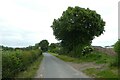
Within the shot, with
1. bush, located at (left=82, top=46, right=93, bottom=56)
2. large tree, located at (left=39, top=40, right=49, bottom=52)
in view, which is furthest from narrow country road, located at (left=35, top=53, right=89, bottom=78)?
large tree, located at (left=39, top=40, right=49, bottom=52)

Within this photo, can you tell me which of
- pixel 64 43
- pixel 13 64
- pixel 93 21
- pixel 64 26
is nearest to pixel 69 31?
pixel 64 26

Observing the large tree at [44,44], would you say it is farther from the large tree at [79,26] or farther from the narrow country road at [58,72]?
the narrow country road at [58,72]

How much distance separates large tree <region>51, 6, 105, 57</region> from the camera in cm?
5184

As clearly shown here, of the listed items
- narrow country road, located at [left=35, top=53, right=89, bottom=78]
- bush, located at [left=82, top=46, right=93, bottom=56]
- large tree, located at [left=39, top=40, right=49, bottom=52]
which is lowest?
narrow country road, located at [left=35, top=53, right=89, bottom=78]

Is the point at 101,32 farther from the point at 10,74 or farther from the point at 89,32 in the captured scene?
the point at 10,74

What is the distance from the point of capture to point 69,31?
171ft

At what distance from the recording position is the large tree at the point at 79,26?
51844 millimetres

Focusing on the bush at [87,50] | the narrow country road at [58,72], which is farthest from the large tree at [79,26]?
the narrow country road at [58,72]

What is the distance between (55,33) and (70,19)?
8.82m

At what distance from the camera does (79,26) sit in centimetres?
5109

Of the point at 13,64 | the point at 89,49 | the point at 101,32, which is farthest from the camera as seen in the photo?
the point at 101,32

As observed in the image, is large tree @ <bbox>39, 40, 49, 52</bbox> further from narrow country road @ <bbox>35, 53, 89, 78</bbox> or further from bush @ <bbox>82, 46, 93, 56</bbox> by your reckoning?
narrow country road @ <bbox>35, 53, 89, 78</bbox>

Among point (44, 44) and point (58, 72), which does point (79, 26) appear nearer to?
point (58, 72)

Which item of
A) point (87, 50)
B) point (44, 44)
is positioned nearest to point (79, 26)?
point (87, 50)
